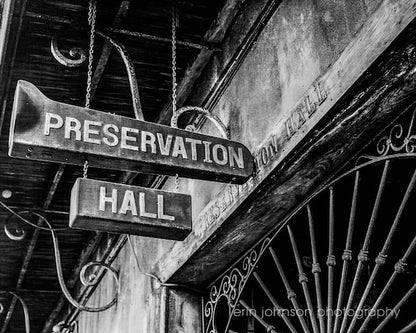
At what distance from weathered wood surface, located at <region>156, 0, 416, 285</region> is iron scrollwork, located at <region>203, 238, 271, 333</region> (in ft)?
0.24

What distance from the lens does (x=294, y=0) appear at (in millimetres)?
3648

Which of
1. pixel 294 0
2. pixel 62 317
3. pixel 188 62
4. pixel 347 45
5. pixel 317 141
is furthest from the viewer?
pixel 62 317

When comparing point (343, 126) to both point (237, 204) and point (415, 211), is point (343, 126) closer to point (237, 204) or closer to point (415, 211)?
point (237, 204)

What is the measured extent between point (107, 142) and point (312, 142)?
1030 millimetres

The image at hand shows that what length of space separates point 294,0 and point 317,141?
2.93ft

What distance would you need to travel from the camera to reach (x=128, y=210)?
3258mm

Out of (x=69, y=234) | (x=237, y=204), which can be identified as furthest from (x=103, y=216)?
(x=69, y=234)

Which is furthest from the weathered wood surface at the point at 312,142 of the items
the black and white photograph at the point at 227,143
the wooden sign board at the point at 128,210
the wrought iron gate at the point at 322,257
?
the wooden sign board at the point at 128,210

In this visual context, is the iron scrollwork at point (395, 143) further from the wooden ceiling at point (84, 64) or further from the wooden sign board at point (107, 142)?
the wooden ceiling at point (84, 64)

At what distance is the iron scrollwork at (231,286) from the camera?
4172mm

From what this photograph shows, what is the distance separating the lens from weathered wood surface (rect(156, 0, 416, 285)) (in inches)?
110

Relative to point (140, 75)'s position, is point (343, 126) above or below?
Result: below

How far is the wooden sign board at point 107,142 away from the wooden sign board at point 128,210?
0.40 ft

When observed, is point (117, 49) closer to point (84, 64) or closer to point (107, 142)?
point (84, 64)
